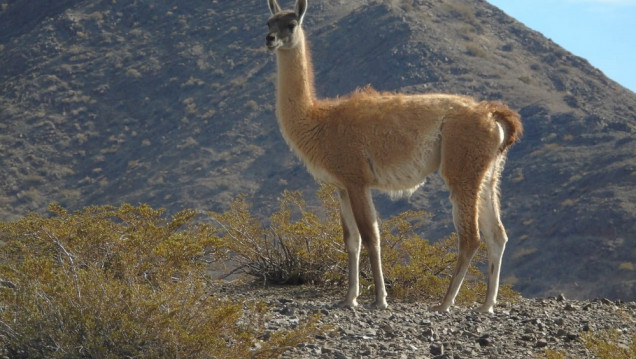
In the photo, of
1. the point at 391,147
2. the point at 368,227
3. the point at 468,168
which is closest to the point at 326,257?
the point at 368,227

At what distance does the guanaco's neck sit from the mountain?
29884 mm

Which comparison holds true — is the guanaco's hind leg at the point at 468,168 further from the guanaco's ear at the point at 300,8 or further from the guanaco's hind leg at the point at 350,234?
the guanaco's ear at the point at 300,8

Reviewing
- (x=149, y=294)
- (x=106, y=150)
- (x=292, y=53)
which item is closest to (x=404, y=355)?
(x=149, y=294)

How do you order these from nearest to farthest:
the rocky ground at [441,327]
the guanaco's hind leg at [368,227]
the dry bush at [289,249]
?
the rocky ground at [441,327] < the guanaco's hind leg at [368,227] < the dry bush at [289,249]

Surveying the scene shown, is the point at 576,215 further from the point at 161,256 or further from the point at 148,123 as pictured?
the point at 161,256

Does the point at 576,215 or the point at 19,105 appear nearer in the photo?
the point at 576,215

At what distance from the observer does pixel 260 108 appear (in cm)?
5903

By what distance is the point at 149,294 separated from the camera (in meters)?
6.94

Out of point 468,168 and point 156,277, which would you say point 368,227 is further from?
point 156,277

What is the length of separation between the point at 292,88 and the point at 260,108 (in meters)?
49.6

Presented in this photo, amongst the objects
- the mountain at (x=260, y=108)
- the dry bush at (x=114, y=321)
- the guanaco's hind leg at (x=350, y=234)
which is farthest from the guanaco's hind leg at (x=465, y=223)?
the mountain at (x=260, y=108)

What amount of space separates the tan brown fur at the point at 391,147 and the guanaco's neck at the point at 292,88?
1 centimetres

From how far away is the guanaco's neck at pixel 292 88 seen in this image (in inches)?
377

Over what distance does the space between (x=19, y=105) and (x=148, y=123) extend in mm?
8957
